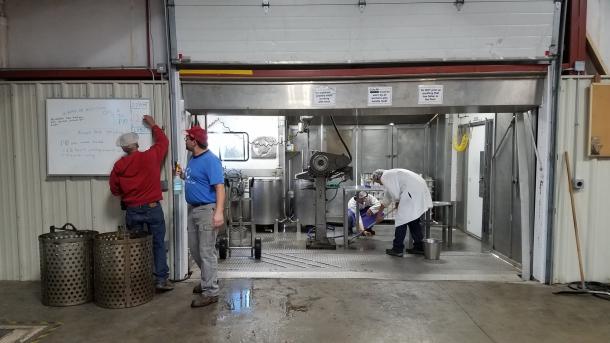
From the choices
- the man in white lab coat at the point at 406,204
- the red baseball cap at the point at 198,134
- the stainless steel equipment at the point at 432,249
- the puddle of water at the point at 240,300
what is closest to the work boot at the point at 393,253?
the man in white lab coat at the point at 406,204

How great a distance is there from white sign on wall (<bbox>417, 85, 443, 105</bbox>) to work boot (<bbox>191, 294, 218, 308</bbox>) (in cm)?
279

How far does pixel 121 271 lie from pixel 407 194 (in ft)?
11.8

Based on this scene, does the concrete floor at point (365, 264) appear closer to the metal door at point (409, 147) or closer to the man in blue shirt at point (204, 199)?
the man in blue shirt at point (204, 199)

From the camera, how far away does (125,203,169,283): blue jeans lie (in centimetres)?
361

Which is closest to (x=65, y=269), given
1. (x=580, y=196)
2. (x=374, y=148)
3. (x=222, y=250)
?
(x=222, y=250)

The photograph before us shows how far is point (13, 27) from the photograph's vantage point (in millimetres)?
4000

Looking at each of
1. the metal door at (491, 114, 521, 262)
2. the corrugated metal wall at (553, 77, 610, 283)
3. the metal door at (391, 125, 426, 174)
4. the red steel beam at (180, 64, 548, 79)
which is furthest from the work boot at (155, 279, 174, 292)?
the metal door at (391, 125, 426, 174)

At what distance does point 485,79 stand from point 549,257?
1.92 m

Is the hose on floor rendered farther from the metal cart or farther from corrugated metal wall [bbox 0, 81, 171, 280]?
corrugated metal wall [bbox 0, 81, 171, 280]

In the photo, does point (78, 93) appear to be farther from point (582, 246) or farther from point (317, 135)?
point (582, 246)

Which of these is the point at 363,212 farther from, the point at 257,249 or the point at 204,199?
the point at 204,199

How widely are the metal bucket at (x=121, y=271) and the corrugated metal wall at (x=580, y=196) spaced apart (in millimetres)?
3997

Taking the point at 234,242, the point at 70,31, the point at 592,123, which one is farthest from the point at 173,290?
the point at 592,123

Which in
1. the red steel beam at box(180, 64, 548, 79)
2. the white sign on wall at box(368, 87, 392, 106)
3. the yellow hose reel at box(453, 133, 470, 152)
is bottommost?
the yellow hose reel at box(453, 133, 470, 152)
